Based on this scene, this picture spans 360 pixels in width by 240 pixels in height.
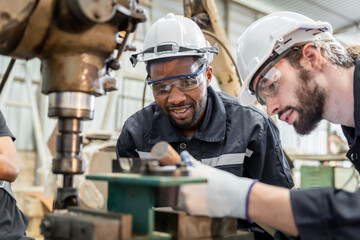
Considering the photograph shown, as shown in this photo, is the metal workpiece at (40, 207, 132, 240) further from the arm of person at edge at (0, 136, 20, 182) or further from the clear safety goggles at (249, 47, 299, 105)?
the arm of person at edge at (0, 136, 20, 182)

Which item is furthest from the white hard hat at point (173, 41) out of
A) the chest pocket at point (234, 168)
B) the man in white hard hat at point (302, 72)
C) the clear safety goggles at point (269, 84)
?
the chest pocket at point (234, 168)

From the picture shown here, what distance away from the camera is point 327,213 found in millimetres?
816

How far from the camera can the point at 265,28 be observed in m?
1.35

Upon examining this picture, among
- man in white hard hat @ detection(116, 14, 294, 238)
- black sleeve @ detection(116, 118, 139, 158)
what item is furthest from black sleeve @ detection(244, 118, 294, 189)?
black sleeve @ detection(116, 118, 139, 158)

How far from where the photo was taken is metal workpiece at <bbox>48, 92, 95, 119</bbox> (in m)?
0.85

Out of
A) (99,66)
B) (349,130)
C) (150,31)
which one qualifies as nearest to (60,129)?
(99,66)

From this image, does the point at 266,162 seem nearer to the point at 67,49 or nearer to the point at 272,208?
the point at 272,208

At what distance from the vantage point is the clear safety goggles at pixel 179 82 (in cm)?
159

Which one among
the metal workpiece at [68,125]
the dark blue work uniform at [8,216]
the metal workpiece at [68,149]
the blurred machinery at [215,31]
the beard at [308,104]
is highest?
the blurred machinery at [215,31]

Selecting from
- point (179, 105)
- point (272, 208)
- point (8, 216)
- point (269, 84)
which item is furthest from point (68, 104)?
point (8, 216)

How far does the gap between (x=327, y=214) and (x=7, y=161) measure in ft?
4.68

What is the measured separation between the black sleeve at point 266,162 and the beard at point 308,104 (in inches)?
14.0

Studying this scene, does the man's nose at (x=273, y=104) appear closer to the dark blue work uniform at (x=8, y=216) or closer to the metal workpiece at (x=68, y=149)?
the metal workpiece at (x=68, y=149)

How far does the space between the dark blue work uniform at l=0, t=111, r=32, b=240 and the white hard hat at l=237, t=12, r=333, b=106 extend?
118cm
